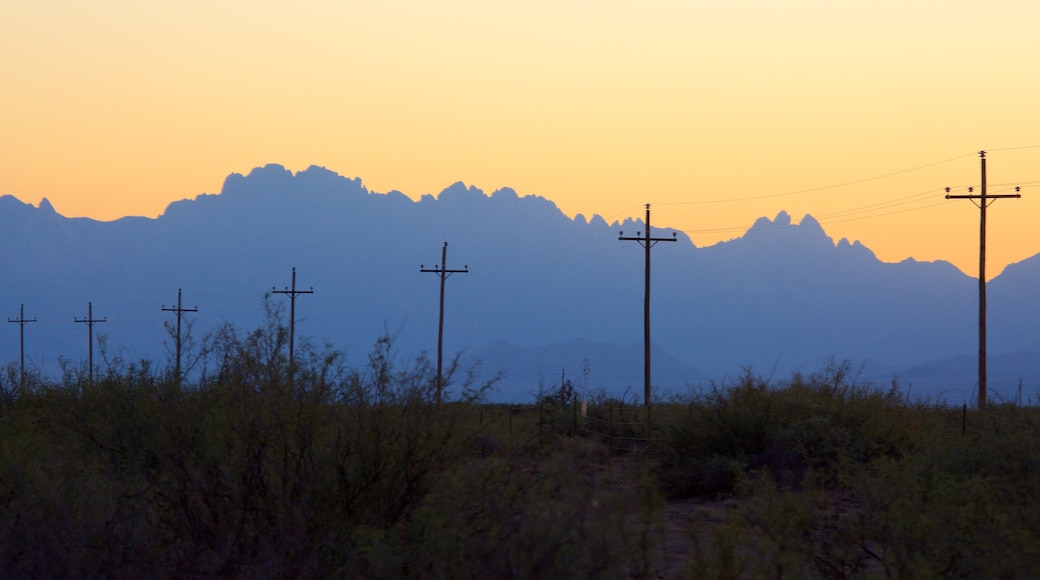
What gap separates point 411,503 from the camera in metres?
10.1

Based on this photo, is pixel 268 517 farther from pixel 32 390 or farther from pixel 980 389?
pixel 980 389

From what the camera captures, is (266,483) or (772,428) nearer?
(266,483)

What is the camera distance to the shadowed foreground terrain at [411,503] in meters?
8.11

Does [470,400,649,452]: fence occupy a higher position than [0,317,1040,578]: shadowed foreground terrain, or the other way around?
[0,317,1040,578]: shadowed foreground terrain

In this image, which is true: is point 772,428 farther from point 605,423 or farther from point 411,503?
point 411,503

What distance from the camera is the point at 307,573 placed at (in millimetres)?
9039

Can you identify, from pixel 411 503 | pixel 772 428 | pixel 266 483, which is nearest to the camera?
pixel 266 483

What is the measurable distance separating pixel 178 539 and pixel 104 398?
7481 mm

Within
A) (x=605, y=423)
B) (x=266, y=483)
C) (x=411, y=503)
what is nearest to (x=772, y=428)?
(x=605, y=423)

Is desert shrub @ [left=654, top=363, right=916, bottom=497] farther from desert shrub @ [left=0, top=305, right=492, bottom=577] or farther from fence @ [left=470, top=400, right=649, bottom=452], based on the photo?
desert shrub @ [left=0, top=305, right=492, bottom=577]

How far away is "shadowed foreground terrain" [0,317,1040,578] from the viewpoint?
8.11 meters

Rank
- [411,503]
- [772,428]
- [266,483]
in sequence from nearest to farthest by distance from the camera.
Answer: [266,483] → [411,503] → [772,428]

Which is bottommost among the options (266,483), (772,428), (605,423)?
(605,423)

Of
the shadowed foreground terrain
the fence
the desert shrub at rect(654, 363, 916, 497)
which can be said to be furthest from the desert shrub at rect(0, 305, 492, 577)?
the fence
